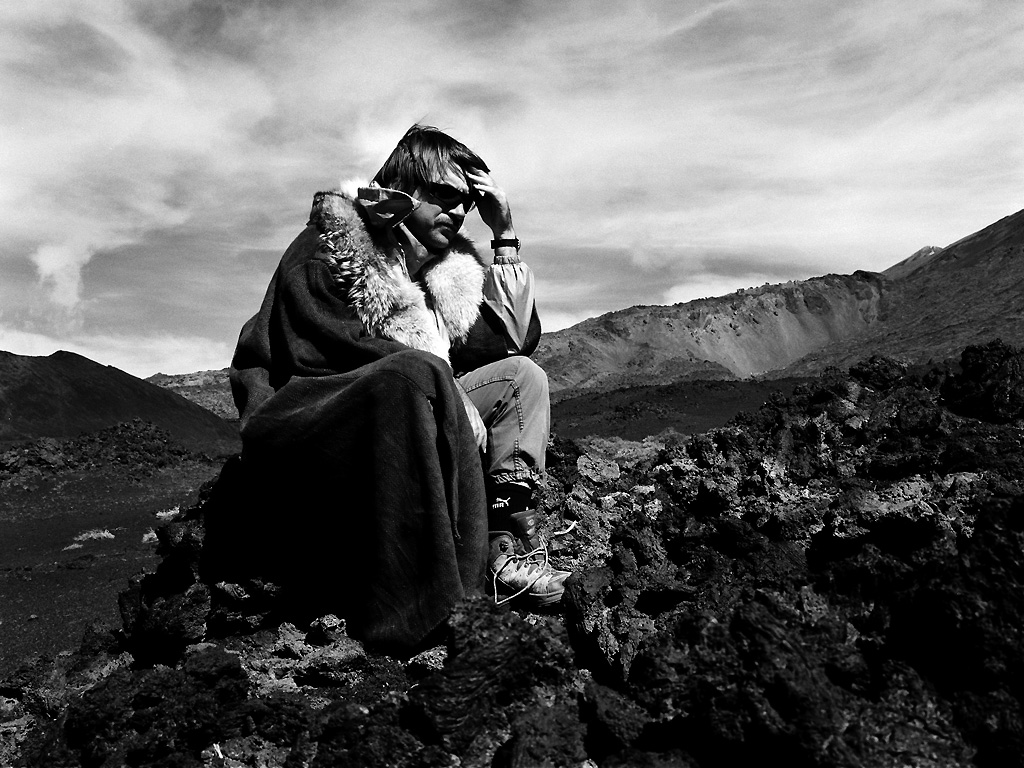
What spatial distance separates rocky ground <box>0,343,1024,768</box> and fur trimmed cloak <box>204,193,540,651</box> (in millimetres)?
176

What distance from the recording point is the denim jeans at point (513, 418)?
10.0 ft

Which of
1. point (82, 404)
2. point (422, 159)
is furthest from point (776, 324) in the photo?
point (422, 159)

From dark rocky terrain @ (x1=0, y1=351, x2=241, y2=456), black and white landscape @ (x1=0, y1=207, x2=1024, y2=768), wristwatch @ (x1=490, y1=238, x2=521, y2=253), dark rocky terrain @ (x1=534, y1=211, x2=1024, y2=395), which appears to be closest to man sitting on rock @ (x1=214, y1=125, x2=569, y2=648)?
wristwatch @ (x1=490, y1=238, x2=521, y2=253)

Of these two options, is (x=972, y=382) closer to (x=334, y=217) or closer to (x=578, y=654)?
(x=578, y=654)

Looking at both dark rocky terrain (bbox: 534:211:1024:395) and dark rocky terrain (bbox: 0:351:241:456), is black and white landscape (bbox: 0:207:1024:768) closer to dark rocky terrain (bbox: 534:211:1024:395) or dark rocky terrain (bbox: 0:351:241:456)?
dark rocky terrain (bbox: 0:351:241:456)

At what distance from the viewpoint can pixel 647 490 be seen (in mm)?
4152

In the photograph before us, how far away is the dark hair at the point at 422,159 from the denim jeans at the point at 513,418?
75 centimetres

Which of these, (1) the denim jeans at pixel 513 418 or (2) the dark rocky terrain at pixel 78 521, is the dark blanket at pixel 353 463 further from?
(2) the dark rocky terrain at pixel 78 521

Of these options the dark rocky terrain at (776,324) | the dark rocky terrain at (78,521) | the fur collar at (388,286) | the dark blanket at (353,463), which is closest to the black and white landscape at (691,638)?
the dark blanket at (353,463)

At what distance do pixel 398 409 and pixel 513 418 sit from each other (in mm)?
505

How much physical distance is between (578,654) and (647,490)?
165cm

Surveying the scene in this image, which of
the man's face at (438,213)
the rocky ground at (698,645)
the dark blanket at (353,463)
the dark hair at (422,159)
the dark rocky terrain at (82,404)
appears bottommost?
the rocky ground at (698,645)

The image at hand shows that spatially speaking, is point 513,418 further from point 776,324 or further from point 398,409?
point 776,324

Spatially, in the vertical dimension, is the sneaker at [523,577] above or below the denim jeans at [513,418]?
below
